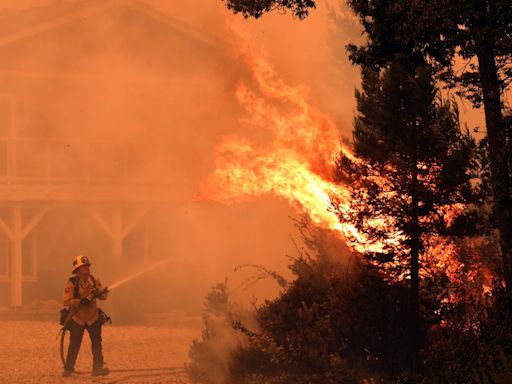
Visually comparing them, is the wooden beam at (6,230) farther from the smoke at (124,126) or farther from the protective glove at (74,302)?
the protective glove at (74,302)

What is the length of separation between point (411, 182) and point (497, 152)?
923 millimetres

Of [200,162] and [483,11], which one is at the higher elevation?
[200,162]

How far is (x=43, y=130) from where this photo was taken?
82.4ft

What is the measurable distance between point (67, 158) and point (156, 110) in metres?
2.59

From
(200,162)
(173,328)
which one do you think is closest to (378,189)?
(173,328)

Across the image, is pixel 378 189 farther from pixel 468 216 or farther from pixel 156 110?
pixel 156 110

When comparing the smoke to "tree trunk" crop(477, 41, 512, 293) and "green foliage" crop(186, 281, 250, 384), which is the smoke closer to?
"green foliage" crop(186, 281, 250, 384)

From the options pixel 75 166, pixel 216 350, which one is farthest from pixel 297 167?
pixel 75 166

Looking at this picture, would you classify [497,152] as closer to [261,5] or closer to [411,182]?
[411,182]

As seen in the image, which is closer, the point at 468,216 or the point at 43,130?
the point at 468,216

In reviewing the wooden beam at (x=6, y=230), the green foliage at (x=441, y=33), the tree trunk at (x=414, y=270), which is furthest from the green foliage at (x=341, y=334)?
the wooden beam at (x=6, y=230)

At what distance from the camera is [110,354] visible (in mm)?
15680

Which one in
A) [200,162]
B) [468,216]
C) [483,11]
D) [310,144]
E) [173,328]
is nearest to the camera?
[483,11]

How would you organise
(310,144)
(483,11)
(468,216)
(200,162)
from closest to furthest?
(483,11)
(468,216)
(310,144)
(200,162)
